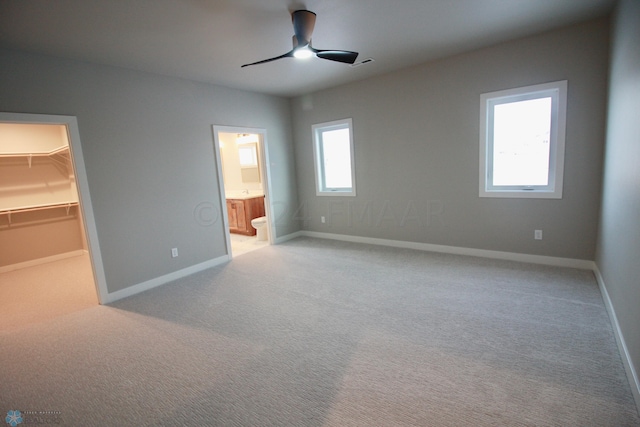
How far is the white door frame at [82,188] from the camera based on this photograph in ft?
10.1

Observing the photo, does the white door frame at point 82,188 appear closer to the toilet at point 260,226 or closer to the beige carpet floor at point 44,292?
the beige carpet floor at point 44,292

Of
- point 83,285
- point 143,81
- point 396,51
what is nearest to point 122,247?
point 83,285

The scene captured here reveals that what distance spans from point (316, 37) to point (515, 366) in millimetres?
3339

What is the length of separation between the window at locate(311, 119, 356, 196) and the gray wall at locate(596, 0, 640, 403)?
328 centimetres

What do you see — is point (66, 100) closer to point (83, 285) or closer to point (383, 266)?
point (83, 285)

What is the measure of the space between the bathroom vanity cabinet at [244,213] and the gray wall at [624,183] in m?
5.48

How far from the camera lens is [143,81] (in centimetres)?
379

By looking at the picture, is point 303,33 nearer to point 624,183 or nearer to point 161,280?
point 624,183

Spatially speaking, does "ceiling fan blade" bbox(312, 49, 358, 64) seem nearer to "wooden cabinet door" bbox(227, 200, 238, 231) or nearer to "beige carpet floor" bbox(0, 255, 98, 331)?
"beige carpet floor" bbox(0, 255, 98, 331)

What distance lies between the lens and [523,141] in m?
3.77

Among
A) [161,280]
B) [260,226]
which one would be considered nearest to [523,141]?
[260,226]

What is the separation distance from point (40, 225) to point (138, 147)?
314 centimetres

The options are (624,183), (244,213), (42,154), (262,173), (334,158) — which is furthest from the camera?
(244,213)

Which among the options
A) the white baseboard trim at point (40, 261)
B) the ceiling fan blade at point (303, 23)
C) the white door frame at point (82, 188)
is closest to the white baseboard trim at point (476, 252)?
the ceiling fan blade at point (303, 23)
